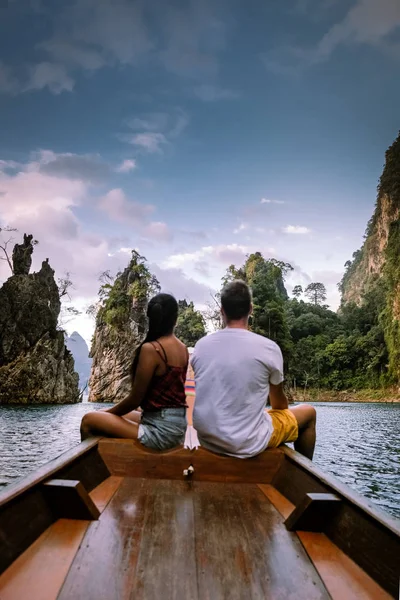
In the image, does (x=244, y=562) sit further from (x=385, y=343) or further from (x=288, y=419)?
(x=385, y=343)

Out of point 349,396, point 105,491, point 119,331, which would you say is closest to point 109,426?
point 105,491

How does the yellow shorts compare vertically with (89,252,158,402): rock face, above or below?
below

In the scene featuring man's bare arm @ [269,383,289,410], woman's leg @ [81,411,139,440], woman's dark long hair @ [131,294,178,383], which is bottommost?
woman's leg @ [81,411,139,440]

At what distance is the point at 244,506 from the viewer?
6.86ft

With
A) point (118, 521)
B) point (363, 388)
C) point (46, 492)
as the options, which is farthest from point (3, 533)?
point (363, 388)

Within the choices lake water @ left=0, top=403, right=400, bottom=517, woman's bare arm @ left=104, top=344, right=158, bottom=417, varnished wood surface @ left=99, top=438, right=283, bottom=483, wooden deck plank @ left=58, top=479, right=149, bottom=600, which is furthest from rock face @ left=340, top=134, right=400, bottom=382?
wooden deck plank @ left=58, top=479, right=149, bottom=600

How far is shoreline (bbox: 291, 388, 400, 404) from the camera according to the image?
125ft

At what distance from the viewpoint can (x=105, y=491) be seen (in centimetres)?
227

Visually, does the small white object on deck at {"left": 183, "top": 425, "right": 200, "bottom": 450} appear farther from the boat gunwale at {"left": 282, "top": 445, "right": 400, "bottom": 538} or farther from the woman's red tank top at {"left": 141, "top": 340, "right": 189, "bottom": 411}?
the boat gunwale at {"left": 282, "top": 445, "right": 400, "bottom": 538}

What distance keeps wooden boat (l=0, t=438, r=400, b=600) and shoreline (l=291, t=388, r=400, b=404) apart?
39.0 m

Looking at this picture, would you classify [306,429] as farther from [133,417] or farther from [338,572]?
[338,572]

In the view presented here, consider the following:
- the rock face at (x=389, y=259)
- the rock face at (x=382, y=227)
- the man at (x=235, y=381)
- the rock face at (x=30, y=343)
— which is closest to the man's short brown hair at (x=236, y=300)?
the man at (x=235, y=381)

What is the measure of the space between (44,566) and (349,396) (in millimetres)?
46076

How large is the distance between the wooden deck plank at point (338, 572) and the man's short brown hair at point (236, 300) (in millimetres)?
1124
